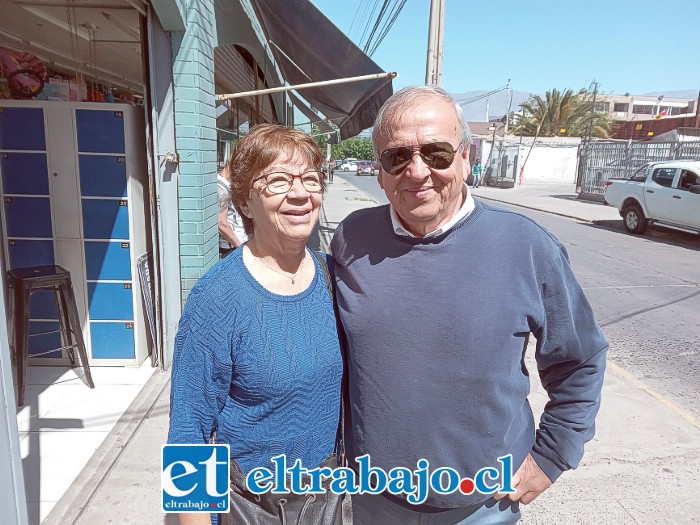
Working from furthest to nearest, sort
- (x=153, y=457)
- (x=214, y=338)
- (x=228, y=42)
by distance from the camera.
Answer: (x=228, y=42) → (x=153, y=457) → (x=214, y=338)

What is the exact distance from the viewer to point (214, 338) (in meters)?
1.41

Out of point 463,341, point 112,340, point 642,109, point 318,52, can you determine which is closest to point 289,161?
point 463,341

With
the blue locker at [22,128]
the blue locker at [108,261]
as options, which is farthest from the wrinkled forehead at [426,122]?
the blue locker at [22,128]

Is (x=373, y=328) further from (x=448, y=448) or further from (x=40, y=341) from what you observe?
(x=40, y=341)

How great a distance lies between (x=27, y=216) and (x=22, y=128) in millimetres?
710

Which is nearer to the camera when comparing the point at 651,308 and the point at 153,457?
the point at 153,457

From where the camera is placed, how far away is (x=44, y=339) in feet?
14.4

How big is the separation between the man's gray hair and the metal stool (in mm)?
3323

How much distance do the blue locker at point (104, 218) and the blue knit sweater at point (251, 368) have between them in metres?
3.16

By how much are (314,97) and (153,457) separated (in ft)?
21.8

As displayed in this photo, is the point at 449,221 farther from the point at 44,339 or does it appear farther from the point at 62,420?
the point at 44,339

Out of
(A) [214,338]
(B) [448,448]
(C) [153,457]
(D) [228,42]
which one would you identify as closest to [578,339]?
(B) [448,448]

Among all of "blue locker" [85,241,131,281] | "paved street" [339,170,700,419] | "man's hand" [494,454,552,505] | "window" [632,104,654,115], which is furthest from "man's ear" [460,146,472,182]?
"window" [632,104,654,115]

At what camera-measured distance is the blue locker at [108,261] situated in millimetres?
4336
